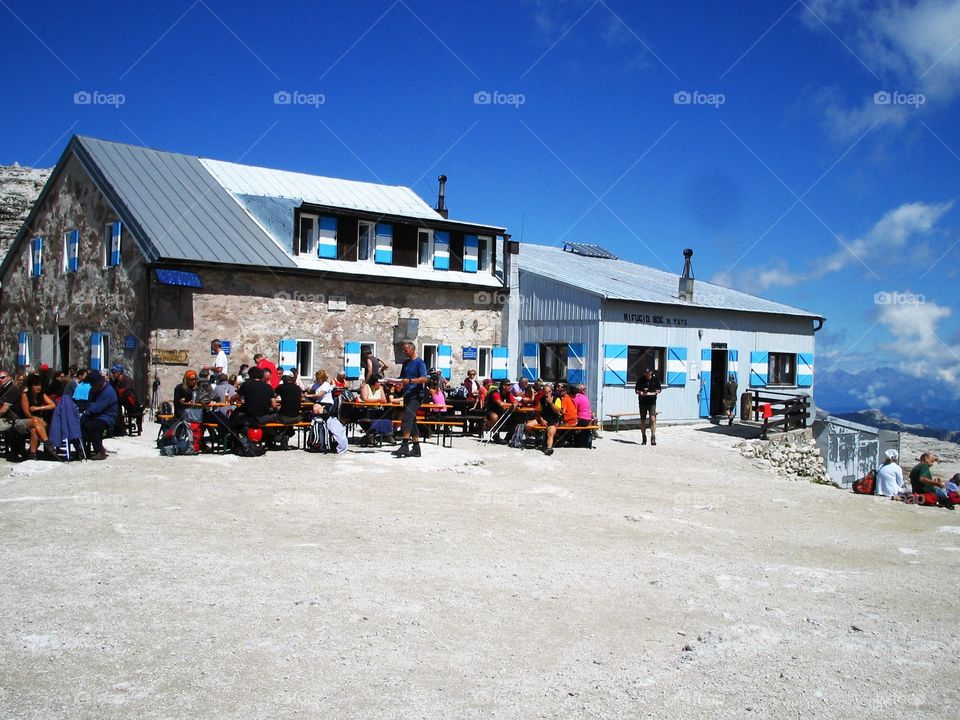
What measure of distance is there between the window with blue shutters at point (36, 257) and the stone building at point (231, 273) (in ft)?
0.21

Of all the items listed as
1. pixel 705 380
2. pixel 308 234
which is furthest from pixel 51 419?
pixel 705 380

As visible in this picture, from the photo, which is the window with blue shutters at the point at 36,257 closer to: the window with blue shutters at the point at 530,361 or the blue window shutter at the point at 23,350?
the blue window shutter at the point at 23,350

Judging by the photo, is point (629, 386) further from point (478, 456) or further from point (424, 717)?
point (424, 717)

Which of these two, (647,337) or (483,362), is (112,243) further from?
(647,337)

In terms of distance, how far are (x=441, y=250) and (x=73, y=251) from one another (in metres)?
9.76

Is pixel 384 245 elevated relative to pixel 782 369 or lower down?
elevated

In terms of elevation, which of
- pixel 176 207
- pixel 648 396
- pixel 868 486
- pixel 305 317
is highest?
pixel 176 207

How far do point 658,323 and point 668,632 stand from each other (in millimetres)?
17376

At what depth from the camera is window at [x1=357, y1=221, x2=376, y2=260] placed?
862 inches

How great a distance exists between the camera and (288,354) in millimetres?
20078

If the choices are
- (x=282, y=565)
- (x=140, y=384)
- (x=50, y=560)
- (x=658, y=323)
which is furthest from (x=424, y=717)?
(x=658, y=323)

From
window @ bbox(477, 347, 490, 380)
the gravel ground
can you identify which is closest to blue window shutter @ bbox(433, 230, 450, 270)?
window @ bbox(477, 347, 490, 380)

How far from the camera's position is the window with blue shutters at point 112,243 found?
1948 centimetres

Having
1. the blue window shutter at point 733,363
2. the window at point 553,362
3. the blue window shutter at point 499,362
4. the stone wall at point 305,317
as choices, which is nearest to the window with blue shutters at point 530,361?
the window at point 553,362
